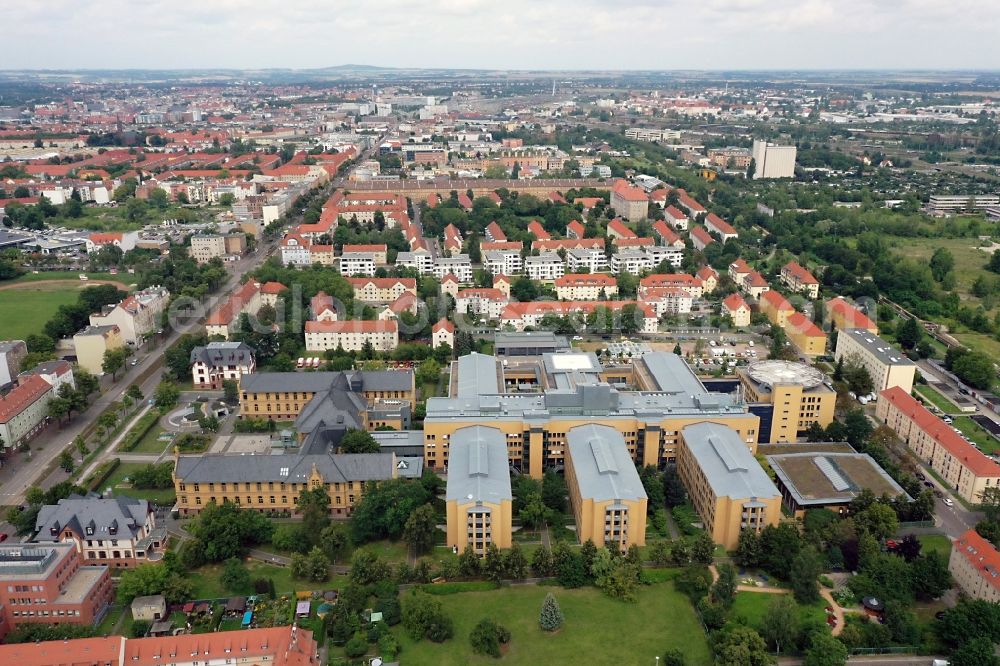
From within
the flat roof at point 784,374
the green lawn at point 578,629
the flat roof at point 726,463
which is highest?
the flat roof at point 784,374

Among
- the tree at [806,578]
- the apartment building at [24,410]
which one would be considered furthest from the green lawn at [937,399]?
the apartment building at [24,410]

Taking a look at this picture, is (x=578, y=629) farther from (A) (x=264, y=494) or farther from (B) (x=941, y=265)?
(B) (x=941, y=265)

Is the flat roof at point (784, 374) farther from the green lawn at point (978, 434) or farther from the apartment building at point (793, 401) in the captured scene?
the green lawn at point (978, 434)

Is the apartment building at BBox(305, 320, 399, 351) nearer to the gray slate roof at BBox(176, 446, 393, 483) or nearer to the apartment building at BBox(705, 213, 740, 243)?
the gray slate roof at BBox(176, 446, 393, 483)

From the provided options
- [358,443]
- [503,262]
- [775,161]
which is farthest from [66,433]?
[775,161]

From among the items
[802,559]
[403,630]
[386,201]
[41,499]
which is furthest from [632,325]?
[386,201]

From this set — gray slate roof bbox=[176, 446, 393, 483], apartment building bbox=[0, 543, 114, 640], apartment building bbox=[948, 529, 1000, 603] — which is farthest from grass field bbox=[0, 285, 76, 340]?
apartment building bbox=[948, 529, 1000, 603]

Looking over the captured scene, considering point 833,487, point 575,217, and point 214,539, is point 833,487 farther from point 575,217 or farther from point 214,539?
point 575,217
